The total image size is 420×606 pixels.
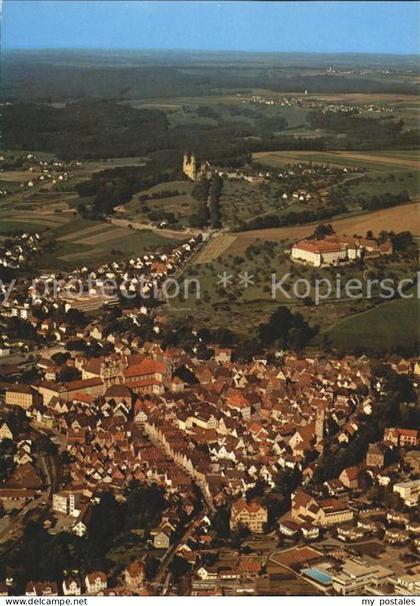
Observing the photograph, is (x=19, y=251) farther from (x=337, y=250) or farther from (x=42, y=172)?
(x=337, y=250)

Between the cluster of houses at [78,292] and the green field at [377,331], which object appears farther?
the cluster of houses at [78,292]

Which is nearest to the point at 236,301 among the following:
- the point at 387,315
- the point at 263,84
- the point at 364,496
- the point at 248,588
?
the point at 387,315

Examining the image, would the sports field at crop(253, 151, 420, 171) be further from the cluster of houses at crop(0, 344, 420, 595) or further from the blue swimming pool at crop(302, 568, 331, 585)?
the blue swimming pool at crop(302, 568, 331, 585)

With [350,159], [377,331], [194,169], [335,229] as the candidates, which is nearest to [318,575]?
[377,331]

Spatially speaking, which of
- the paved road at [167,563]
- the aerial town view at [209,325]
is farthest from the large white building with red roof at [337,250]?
the paved road at [167,563]

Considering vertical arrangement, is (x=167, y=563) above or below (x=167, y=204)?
below

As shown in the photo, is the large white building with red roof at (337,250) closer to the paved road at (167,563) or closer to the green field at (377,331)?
the green field at (377,331)

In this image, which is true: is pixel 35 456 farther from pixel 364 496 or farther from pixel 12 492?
pixel 364 496
